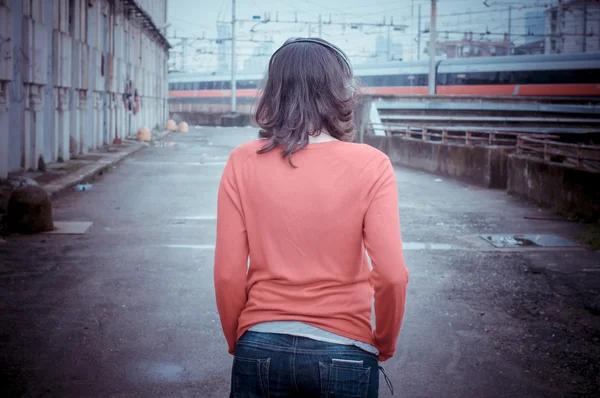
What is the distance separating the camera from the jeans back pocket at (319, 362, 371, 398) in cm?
193

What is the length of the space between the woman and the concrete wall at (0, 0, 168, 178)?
563 inches

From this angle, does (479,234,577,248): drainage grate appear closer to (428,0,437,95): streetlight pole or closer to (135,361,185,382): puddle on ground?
(135,361,185,382): puddle on ground

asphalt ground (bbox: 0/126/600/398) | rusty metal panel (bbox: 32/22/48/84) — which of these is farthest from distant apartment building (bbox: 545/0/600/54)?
asphalt ground (bbox: 0/126/600/398)

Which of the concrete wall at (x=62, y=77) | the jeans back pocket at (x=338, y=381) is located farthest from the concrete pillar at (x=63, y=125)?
the jeans back pocket at (x=338, y=381)

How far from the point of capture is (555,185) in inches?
519

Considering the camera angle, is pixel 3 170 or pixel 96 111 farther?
pixel 96 111

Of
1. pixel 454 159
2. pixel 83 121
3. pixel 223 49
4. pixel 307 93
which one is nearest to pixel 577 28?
pixel 223 49

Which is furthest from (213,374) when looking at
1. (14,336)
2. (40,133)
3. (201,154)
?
(201,154)

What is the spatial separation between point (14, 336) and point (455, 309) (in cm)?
364

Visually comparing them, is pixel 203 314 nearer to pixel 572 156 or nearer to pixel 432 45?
pixel 572 156

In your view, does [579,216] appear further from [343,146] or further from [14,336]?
[343,146]

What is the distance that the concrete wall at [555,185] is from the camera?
38.4 ft

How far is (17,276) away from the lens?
24.3 ft

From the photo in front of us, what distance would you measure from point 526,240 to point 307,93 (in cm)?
854
